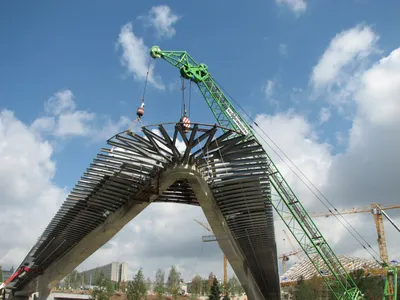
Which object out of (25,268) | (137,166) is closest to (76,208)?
(137,166)

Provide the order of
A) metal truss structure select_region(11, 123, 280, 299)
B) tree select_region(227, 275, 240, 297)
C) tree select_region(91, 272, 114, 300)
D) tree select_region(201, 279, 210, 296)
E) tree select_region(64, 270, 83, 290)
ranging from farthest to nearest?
tree select_region(64, 270, 83, 290) → tree select_region(201, 279, 210, 296) → tree select_region(227, 275, 240, 297) → tree select_region(91, 272, 114, 300) → metal truss structure select_region(11, 123, 280, 299)

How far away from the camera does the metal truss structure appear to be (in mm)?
24188

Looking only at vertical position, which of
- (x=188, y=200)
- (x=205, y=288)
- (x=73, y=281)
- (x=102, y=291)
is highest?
(x=188, y=200)

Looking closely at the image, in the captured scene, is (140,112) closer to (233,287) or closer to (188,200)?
(188,200)

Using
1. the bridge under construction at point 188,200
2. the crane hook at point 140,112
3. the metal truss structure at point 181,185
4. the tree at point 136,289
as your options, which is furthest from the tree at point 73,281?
the crane hook at point 140,112

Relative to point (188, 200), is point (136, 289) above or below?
below

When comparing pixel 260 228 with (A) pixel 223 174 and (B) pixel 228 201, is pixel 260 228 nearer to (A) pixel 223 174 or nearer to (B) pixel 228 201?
(B) pixel 228 201

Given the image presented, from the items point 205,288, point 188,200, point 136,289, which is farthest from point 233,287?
point 188,200

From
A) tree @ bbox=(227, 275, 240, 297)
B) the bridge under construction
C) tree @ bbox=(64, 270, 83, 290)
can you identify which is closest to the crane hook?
the bridge under construction

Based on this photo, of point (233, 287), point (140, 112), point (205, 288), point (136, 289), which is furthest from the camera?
point (205, 288)

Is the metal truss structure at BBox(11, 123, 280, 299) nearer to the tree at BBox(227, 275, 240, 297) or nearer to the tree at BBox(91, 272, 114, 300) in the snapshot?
the tree at BBox(91, 272, 114, 300)

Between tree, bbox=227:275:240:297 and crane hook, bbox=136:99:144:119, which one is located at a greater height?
crane hook, bbox=136:99:144:119

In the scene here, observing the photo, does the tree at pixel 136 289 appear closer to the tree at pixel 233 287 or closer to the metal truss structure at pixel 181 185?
the metal truss structure at pixel 181 185

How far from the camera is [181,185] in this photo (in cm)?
3152
